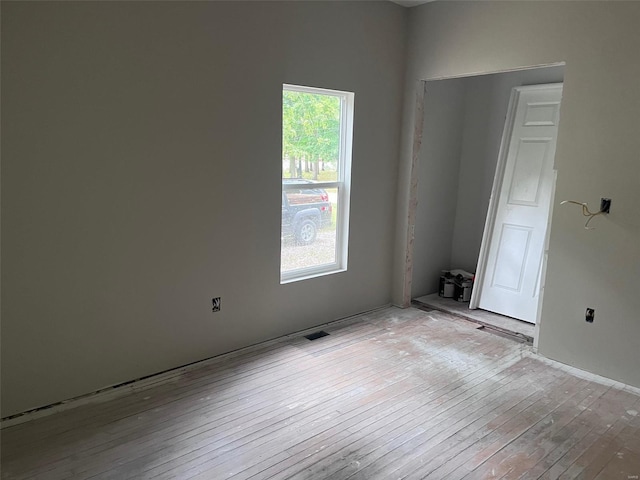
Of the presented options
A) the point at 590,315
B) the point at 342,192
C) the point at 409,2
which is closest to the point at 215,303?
the point at 342,192

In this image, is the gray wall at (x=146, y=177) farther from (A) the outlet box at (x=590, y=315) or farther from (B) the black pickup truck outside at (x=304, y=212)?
(A) the outlet box at (x=590, y=315)

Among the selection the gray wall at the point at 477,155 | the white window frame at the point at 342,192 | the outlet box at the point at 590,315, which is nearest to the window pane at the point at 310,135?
the white window frame at the point at 342,192

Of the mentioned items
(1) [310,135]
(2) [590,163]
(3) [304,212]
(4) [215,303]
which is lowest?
(4) [215,303]

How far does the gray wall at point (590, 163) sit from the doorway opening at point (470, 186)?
2.65ft

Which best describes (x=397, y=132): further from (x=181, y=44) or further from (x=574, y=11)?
(x=181, y=44)

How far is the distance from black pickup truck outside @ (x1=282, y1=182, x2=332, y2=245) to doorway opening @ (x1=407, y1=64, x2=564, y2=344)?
1069mm

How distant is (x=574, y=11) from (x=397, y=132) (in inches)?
67.0

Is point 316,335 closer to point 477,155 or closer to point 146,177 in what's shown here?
point 146,177

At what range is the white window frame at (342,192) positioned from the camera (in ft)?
13.0

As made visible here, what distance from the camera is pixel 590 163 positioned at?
3.27 metres

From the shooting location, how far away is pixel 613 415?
9.37ft

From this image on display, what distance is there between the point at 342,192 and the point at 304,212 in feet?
1.54

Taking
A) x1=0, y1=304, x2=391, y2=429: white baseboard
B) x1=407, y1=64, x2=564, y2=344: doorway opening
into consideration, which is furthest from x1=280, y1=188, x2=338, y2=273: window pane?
x1=407, y1=64, x2=564, y2=344: doorway opening

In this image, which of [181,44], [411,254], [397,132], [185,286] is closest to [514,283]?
[411,254]
